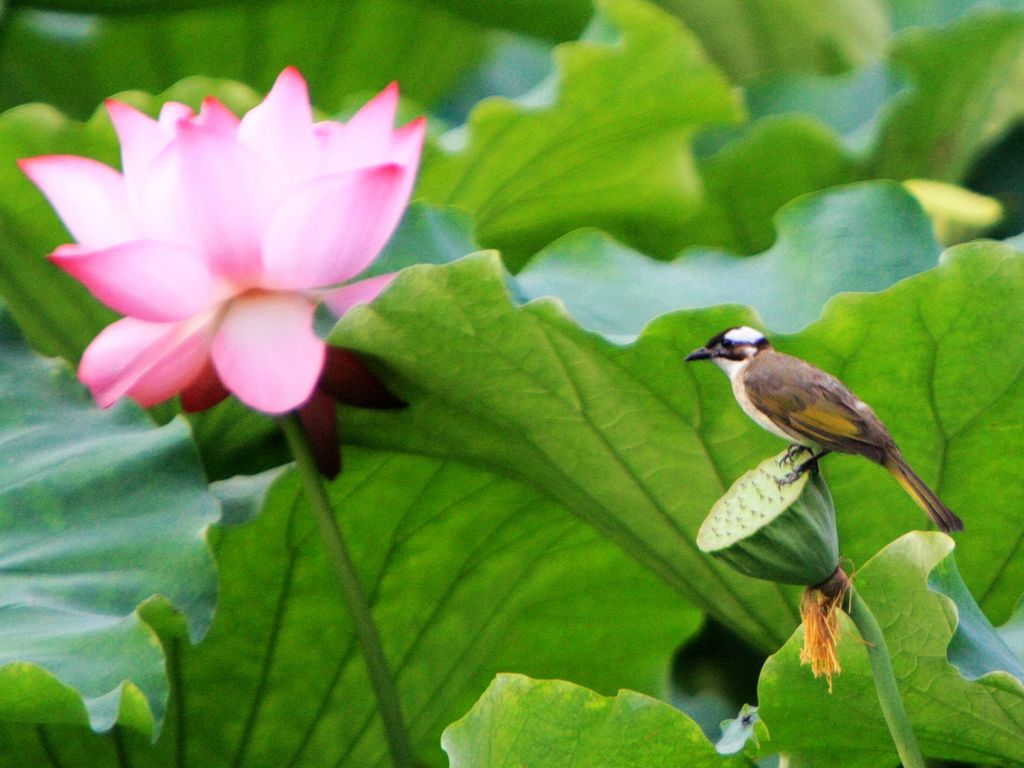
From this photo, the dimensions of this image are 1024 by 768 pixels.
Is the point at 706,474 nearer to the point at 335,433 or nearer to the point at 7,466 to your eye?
the point at 335,433

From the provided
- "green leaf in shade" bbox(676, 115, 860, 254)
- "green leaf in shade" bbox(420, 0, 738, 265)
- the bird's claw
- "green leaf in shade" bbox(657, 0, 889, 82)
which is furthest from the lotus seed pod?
"green leaf in shade" bbox(657, 0, 889, 82)

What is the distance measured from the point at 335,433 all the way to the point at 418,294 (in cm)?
15

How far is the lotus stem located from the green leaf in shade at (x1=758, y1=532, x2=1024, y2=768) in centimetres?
9

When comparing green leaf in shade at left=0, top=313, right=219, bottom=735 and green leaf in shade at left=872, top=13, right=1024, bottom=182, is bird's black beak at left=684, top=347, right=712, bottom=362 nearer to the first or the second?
green leaf in shade at left=0, top=313, right=219, bottom=735

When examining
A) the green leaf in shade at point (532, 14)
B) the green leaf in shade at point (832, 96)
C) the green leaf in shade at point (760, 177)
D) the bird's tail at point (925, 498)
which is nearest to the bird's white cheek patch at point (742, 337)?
the bird's tail at point (925, 498)

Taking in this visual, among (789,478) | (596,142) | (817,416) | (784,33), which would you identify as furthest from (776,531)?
(784,33)

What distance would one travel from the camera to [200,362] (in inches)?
33.5

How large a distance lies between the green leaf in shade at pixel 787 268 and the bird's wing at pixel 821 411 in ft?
0.80

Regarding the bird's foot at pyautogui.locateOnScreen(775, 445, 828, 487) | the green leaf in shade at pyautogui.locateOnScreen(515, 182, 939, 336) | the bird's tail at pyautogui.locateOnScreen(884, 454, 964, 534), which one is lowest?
the green leaf in shade at pyautogui.locateOnScreen(515, 182, 939, 336)

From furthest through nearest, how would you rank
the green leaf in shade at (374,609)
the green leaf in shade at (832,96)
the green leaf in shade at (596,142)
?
1. the green leaf in shade at (832,96)
2. the green leaf in shade at (596,142)
3. the green leaf in shade at (374,609)

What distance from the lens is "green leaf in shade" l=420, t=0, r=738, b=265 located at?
1193mm

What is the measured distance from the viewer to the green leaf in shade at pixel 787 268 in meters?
0.98

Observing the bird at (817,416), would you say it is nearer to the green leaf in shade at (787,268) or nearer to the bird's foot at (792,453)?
the bird's foot at (792,453)

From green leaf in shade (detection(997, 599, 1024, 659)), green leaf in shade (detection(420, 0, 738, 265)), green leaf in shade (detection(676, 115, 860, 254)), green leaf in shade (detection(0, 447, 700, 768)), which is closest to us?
green leaf in shade (detection(997, 599, 1024, 659))
